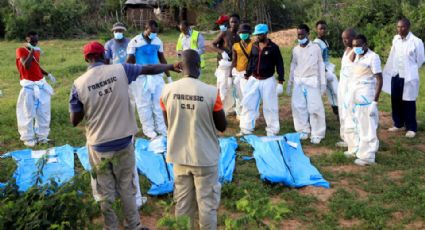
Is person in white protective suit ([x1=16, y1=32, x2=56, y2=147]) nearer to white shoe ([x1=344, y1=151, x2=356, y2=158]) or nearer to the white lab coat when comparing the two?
white shoe ([x1=344, y1=151, x2=356, y2=158])

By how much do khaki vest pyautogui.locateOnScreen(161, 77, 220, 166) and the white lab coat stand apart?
4584mm

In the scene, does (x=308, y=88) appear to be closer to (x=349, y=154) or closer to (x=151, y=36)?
(x=349, y=154)

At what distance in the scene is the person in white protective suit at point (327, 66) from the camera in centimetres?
764

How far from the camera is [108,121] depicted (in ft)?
13.7

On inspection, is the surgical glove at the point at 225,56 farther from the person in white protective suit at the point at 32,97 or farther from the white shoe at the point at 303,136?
the person in white protective suit at the point at 32,97

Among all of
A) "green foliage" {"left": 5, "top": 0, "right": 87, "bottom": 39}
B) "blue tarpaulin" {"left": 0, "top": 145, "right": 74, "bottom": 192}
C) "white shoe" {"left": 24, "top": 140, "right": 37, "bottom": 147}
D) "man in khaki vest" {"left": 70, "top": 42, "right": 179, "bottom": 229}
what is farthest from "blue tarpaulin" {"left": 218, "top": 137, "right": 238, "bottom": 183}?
"green foliage" {"left": 5, "top": 0, "right": 87, "bottom": 39}

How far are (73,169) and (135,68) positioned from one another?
2321 mm

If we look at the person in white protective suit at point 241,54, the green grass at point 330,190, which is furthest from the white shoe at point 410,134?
the person in white protective suit at point 241,54

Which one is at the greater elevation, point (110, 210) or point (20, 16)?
point (20, 16)

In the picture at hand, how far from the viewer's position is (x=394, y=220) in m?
4.94

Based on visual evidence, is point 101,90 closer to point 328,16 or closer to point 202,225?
point 202,225

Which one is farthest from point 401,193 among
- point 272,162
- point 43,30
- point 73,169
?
point 43,30

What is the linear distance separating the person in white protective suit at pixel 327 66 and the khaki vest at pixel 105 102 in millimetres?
4150

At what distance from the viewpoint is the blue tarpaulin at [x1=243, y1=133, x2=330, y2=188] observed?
19.0 feet
